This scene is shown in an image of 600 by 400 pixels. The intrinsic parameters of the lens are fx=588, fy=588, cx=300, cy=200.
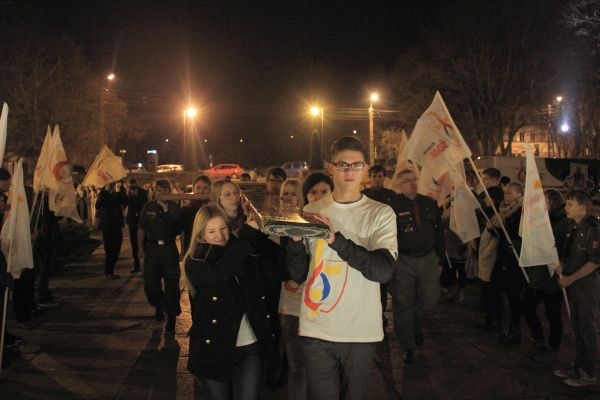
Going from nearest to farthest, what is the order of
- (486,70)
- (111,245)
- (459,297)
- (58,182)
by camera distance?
(58,182), (459,297), (111,245), (486,70)

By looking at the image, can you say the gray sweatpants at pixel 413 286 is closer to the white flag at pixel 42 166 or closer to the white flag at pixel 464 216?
the white flag at pixel 464 216

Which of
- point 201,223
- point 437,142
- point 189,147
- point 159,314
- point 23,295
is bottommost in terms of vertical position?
point 159,314

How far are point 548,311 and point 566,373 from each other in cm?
95

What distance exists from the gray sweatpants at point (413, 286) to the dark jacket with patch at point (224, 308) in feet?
8.95

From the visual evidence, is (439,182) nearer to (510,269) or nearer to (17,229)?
(510,269)

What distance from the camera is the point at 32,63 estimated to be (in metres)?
30.5

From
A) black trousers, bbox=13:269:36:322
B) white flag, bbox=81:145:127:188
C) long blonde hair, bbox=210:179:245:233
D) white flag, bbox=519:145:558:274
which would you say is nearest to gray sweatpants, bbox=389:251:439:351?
white flag, bbox=519:145:558:274

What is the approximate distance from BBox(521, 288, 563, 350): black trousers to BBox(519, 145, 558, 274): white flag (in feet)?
2.41

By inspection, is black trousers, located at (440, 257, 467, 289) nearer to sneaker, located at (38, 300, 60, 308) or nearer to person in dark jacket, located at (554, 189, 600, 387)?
person in dark jacket, located at (554, 189, 600, 387)

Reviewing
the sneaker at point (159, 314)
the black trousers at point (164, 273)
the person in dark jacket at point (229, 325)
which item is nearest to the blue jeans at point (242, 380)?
the person in dark jacket at point (229, 325)

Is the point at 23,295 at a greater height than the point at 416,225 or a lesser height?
lesser

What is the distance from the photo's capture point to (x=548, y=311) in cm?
634

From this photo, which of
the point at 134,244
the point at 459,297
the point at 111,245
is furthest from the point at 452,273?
the point at 134,244

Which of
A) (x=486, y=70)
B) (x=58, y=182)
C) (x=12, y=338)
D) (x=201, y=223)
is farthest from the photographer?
(x=486, y=70)
